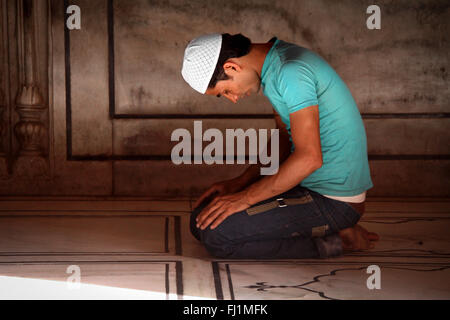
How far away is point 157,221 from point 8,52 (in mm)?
1351

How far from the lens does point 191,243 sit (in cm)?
232

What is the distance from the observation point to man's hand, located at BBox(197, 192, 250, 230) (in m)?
1.96

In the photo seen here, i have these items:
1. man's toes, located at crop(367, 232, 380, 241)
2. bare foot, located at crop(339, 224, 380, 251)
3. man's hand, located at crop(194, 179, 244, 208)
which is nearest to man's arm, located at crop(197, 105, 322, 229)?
man's hand, located at crop(194, 179, 244, 208)

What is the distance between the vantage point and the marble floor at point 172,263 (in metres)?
1.74

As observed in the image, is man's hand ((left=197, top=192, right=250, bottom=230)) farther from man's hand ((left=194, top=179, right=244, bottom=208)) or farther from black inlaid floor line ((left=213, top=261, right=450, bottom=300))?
A: man's hand ((left=194, top=179, right=244, bottom=208))

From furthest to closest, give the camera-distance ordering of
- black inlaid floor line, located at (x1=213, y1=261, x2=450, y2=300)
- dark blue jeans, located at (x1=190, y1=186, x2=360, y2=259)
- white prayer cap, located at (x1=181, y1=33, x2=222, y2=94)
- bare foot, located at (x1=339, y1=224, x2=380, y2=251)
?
bare foot, located at (x1=339, y1=224, x2=380, y2=251)
dark blue jeans, located at (x1=190, y1=186, x2=360, y2=259)
white prayer cap, located at (x1=181, y1=33, x2=222, y2=94)
black inlaid floor line, located at (x1=213, y1=261, x2=450, y2=300)

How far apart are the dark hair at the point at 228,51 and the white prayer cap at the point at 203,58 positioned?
0.01 meters

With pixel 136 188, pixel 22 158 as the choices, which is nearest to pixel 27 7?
pixel 22 158

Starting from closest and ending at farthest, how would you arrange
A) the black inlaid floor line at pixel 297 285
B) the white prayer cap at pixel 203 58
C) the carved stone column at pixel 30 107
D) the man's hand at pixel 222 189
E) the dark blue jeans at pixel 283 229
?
1. the black inlaid floor line at pixel 297 285
2. the white prayer cap at pixel 203 58
3. the dark blue jeans at pixel 283 229
4. the man's hand at pixel 222 189
5. the carved stone column at pixel 30 107

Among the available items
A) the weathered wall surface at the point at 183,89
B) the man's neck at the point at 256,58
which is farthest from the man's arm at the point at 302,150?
the weathered wall surface at the point at 183,89

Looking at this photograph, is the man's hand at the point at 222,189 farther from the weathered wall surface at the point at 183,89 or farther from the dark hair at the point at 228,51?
the weathered wall surface at the point at 183,89

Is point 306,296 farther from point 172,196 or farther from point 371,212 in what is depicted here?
point 172,196

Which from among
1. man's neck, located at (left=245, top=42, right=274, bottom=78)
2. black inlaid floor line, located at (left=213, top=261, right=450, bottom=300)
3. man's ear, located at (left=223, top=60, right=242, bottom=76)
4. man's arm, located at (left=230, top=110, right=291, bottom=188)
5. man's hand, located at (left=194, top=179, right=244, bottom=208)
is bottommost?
black inlaid floor line, located at (left=213, top=261, right=450, bottom=300)

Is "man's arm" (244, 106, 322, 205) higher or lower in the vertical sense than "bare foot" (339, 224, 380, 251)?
higher
